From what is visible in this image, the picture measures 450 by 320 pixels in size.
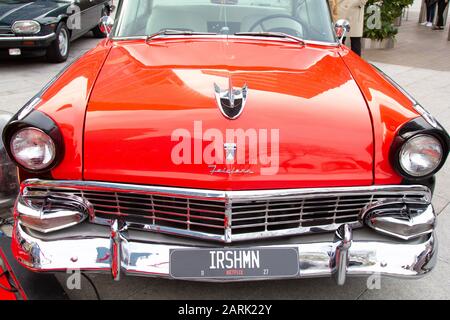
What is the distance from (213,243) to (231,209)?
208mm

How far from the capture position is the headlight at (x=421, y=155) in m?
2.13

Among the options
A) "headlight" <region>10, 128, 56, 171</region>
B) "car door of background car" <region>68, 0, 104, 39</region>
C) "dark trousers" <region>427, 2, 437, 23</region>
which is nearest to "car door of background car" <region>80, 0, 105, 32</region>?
"car door of background car" <region>68, 0, 104, 39</region>

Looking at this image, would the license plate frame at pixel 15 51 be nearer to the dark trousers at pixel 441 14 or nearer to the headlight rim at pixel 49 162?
the headlight rim at pixel 49 162

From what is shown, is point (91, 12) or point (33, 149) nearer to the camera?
point (33, 149)

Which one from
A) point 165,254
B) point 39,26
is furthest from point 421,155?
point 39,26

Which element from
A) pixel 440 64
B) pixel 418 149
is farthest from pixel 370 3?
pixel 418 149

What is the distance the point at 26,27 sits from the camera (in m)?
7.10

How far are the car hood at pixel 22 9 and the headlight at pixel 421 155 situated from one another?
261 inches

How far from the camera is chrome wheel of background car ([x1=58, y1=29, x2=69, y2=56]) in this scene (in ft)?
25.6

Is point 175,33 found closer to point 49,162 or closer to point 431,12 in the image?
point 49,162

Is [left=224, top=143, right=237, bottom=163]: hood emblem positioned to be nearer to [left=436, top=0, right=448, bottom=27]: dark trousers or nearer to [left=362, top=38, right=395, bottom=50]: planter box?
[left=362, top=38, right=395, bottom=50]: planter box

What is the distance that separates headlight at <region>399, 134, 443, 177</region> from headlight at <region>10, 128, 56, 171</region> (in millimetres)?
1562

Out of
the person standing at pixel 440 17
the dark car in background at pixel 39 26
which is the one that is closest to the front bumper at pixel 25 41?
the dark car in background at pixel 39 26
